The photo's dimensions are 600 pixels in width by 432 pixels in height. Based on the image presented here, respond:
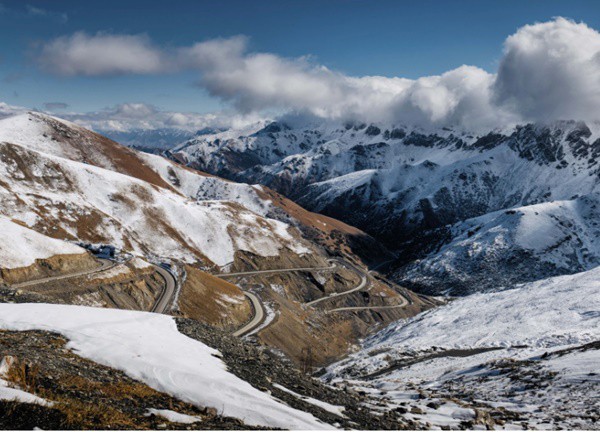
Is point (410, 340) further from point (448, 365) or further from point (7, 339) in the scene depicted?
point (7, 339)

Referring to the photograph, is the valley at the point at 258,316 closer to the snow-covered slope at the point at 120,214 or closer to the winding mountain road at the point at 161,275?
the winding mountain road at the point at 161,275

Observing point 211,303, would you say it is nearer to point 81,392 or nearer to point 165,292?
point 165,292

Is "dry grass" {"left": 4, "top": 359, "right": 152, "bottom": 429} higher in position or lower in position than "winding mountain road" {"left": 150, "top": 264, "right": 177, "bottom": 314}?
higher

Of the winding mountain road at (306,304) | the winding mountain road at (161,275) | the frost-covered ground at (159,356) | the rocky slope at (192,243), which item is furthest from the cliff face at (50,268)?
the frost-covered ground at (159,356)

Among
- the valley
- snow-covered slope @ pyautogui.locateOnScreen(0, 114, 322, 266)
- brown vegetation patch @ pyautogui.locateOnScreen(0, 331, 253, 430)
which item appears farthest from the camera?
snow-covered slope @ pyautogui.locateOnScreen(0, 114, 322, 266)

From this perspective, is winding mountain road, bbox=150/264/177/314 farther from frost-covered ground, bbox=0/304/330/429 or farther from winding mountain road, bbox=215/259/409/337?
frost-covered ground, bbox=0/304/330/429

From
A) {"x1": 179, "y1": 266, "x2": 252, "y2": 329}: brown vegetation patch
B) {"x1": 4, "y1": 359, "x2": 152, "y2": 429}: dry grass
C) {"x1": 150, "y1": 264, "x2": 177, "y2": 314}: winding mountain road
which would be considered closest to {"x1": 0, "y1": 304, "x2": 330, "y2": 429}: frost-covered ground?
{"x1": 4, "y1": 359, "x2": 152, "y2": 429}: dry grass
